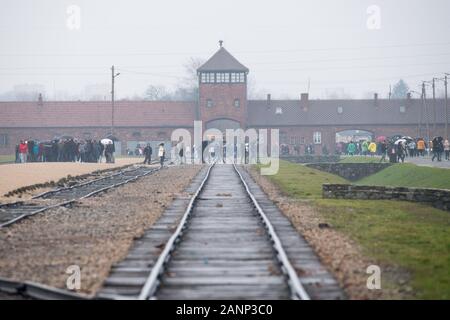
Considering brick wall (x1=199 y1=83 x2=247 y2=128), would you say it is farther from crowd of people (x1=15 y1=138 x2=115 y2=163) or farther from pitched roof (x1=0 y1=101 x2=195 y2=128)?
crowd of people (x1=15 y1=138 x2=115 y2=163)

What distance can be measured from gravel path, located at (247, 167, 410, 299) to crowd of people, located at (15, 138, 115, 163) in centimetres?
3815

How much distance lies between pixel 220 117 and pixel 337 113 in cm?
1413

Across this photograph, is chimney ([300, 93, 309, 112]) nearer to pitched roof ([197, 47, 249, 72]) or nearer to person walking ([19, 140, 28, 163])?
pitched roof ([197, 47, 249, 72])

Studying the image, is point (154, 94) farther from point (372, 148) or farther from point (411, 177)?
point (411, 177)

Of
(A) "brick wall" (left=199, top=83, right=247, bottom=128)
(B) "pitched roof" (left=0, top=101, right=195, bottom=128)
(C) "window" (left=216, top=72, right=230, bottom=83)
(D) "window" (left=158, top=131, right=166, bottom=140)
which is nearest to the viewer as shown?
(A) "brick wall" (left=199, top=83, right=247, bottom=128)

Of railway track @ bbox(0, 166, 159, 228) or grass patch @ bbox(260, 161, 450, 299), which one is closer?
grass patch @ bbox(260, 161, 450, 299)

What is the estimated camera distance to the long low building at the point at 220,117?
8706 cm

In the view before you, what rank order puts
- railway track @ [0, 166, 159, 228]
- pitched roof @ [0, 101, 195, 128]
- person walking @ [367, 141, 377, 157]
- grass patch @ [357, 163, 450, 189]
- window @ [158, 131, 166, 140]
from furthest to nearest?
1. pitched roof @ [0, 101, 195, 128]
2. window @ [158, 131, 166, 140]
3. person walking @ [367, 141, 377, 157]
4. grass patch @ [357, 163, 450, 189]
5. railway track @ [0, 166, 159, 228]

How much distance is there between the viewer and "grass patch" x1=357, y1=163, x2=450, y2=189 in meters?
34.2

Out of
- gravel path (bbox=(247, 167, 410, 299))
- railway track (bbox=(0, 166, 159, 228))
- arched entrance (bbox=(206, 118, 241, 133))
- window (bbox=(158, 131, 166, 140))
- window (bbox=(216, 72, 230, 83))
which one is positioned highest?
window (bbox=(216, 72, 230, 83))

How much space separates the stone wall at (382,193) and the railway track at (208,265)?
8175mm

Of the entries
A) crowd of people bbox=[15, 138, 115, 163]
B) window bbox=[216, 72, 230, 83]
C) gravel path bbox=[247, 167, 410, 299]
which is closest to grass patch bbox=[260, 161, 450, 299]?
gravel path bbox=[247, 167, 410, 299]

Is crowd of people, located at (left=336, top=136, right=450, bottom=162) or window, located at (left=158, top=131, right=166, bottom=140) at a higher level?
window, located at (left=158, top=131, right=166, bottom=140)

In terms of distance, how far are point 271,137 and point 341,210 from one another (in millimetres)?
67092
